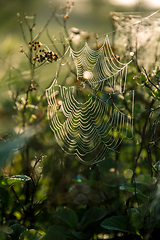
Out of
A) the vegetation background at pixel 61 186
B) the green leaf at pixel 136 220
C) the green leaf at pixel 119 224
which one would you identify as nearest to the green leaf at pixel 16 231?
the vegetation background at pixel 61 186

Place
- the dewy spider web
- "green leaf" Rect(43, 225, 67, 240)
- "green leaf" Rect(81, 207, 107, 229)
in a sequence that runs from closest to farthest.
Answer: "green leaf" Rect(43, 225, 67, 240), "green leaf" Rect(81, 207, 107, 229), the dewy spider web

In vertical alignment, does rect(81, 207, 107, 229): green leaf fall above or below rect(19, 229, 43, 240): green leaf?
below

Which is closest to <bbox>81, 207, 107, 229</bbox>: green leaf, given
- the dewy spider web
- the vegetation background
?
the vegetation background

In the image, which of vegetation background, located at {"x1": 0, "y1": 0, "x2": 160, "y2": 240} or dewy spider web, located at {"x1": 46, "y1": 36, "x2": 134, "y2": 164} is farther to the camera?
dewy spider web, located at {"x1": 46, "y1": 36, "x2": 134, "y2": 164}

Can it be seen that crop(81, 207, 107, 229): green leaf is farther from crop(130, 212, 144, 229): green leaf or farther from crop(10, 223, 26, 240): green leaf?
crop(10, 223, 26, 240): green leaf

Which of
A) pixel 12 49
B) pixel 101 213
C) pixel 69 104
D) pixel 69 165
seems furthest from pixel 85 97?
pixel 12 49

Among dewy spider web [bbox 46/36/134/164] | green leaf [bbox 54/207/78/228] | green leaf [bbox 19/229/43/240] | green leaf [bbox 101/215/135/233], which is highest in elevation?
dewy spider web [bbox 46/36/134/164]

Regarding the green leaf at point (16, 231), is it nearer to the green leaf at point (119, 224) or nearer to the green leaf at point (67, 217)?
the green leaf at point (67, 217)
